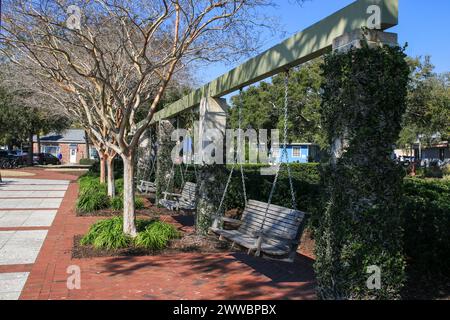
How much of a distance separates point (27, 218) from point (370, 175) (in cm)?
971

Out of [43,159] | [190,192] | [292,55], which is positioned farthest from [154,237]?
[43,159]

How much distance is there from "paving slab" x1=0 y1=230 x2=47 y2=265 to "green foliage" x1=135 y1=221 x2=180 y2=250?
1656 millimetres

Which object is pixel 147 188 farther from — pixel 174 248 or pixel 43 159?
pixel 43 159

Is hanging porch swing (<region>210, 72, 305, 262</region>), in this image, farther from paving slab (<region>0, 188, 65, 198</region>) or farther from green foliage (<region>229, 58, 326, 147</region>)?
green foliage (<region>229, 58, 326, 147</region>)

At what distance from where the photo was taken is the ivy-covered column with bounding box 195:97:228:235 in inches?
354

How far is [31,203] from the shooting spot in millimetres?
15195

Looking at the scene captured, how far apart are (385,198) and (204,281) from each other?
108 inches

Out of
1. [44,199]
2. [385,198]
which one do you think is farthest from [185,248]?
[44,199]

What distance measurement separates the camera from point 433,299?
5293 millimetres

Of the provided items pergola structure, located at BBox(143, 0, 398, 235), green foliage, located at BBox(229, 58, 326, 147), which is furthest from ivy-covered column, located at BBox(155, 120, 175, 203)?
green foliage, located at BBox(229, 58, 326, 147)

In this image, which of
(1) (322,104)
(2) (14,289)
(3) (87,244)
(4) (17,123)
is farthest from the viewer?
(4) (17,123)

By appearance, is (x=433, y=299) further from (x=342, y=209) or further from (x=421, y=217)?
(x=342, y=209)

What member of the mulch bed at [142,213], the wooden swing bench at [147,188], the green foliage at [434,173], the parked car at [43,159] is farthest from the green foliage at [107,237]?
the parked car at [43,159]

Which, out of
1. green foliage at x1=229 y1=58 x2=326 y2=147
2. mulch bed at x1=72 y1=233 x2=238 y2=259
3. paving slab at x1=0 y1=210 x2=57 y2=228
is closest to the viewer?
mulch bed at x1=72 y1=233 x2=238 y2=259
